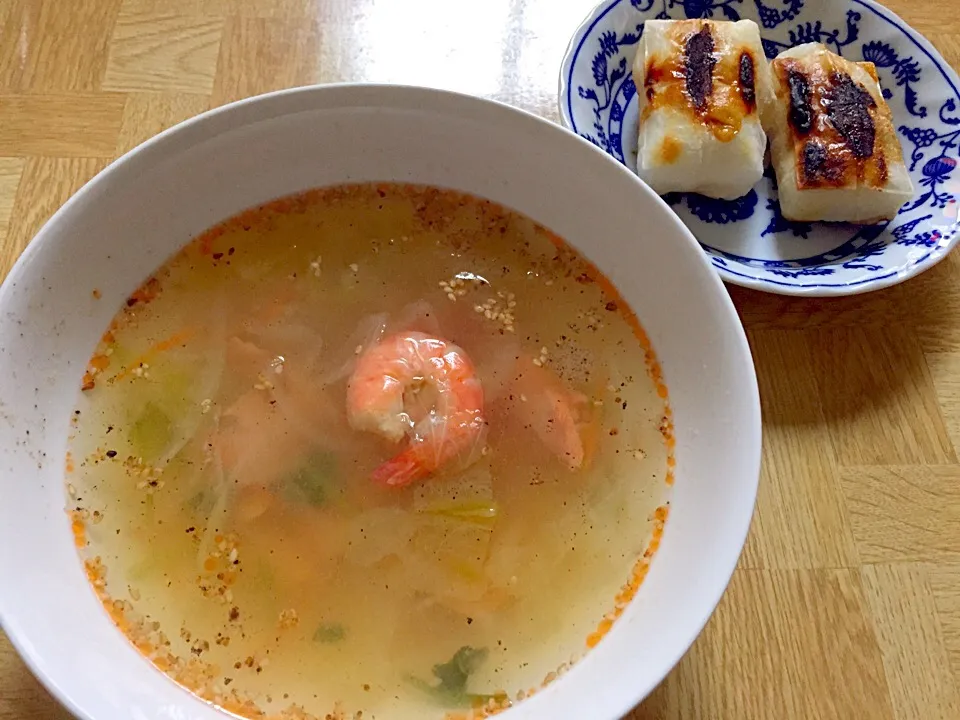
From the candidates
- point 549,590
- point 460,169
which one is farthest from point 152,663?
point 460,169

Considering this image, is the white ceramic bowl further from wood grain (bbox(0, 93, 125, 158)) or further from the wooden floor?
wood grain (bbox(0, 93, 125, 158))

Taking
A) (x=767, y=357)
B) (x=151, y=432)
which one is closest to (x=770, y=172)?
(x=767, y=357)

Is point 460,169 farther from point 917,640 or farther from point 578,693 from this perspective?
point 917,640

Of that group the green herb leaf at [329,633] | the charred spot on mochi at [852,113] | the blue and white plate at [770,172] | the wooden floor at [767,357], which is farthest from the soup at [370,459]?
the charred spot on mochi at [852,113]

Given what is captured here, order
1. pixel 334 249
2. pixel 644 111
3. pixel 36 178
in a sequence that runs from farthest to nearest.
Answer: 1. pixel 644 111
2. pixel 36 178
3. pixel 334 249

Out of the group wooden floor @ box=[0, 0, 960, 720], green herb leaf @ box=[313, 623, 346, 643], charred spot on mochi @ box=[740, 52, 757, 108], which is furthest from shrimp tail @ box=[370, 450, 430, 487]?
charred spot on mochi @ box=[740, 52, 757, 108]

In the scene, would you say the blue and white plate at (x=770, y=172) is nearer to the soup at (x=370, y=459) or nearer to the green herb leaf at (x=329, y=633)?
the soup at (x=370, y=459)

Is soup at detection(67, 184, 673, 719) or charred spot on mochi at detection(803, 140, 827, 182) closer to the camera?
soup at detection(67, 184, 673, 719)
